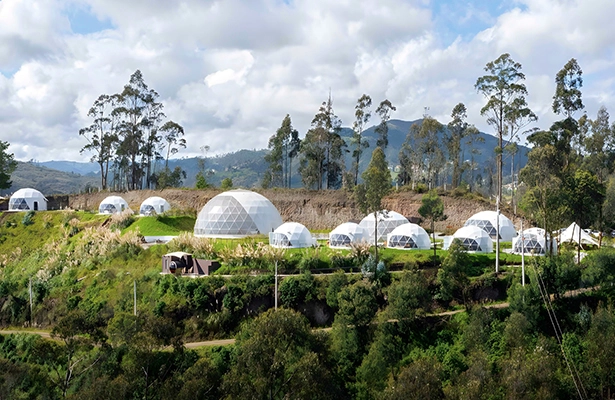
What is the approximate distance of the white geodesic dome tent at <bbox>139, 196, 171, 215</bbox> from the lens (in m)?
52.8

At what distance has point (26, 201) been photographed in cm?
5778

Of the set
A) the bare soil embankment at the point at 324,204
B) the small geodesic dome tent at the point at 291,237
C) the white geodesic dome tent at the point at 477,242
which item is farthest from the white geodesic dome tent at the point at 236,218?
the white geodesic dome tent at the point at 477,242

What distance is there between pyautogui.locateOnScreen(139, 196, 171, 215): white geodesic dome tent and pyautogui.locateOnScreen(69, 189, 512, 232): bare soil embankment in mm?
2329

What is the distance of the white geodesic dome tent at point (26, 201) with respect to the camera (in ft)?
189

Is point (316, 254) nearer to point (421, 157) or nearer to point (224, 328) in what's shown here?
point (224, 328)

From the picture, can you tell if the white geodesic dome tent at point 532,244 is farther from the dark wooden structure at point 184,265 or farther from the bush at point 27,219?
the bush at point 27,219

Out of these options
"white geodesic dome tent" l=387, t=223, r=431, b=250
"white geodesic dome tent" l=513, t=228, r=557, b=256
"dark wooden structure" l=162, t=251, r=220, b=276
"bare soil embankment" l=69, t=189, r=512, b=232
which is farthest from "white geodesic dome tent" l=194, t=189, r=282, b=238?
"white geodesic dome tent" l=513, t=228, r=557, b=256

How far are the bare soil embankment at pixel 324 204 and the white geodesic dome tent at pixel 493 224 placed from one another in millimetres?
3622

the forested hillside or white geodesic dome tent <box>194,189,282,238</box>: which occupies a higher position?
white geodesic dome tent <box>194,189,282,238</box>

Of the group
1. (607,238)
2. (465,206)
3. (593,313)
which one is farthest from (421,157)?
(593,313)

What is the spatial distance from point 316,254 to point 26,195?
39.4 m

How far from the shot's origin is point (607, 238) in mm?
38906

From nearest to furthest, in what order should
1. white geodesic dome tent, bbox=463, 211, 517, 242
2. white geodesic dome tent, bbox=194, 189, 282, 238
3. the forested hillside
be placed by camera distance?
the forested hillside, white geodesic dome tent, bbox=194, 189, 282, 238, white geodesic dome tent, bbox=463, 211, 517, 242

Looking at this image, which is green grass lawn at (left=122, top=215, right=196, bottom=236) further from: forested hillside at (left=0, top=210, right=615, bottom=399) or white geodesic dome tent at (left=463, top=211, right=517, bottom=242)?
white geodesic dome tent at (left=463, top=211, right=517, bottom=242)
